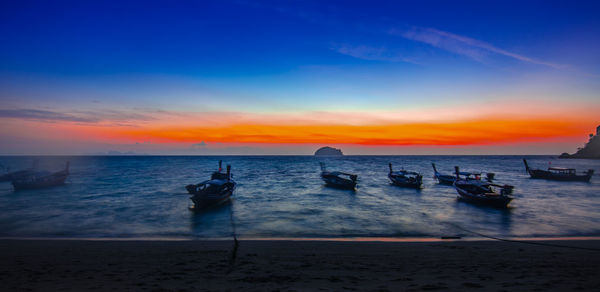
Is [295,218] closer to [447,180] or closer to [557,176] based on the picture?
[447,180]

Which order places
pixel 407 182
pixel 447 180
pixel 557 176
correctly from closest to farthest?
pixel 407 182, pixel 447 180, pixel 557 176

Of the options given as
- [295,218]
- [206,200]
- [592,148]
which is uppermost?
[592,148]

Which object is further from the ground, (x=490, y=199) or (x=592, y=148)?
(x=592, y=148)

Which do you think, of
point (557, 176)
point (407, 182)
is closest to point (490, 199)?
point (407, 182)

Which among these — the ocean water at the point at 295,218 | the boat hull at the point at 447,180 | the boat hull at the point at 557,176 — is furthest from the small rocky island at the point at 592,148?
the ocean water at the point at 295,218
